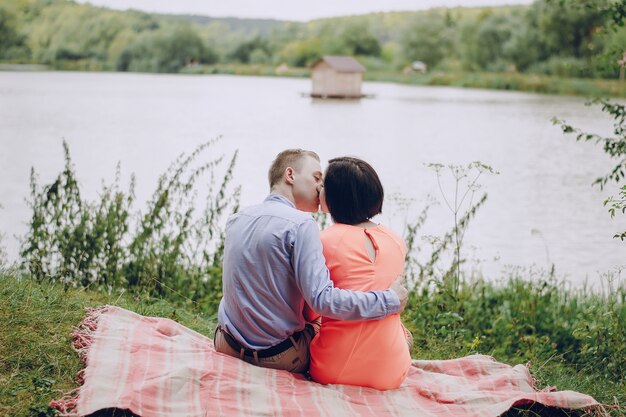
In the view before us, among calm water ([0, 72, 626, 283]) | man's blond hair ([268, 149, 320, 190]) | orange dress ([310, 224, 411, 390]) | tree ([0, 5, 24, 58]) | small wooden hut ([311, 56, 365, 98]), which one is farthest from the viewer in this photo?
small wooden hut ([311, 56, 365, 98])

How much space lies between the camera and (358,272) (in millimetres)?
3275

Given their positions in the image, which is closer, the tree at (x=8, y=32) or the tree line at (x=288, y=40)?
the tree at (x=8, y=32)

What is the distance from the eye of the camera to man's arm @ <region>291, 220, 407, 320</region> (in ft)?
10.2

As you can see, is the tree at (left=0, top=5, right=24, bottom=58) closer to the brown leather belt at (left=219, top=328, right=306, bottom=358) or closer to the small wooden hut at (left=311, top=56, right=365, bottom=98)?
the small wooden hut at (left=311, top=56, right=365, bottom=98)

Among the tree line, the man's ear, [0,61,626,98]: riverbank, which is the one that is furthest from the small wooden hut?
the man's ear

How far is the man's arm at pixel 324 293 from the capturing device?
3109mm

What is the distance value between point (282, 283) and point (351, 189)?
546mm

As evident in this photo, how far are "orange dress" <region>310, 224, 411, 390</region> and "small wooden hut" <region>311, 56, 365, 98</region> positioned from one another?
4284 centimetres

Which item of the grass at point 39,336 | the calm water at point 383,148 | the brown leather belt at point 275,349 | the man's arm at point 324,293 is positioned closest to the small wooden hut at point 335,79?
the calm water at point 383,148

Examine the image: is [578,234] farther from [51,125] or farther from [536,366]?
[51,125]

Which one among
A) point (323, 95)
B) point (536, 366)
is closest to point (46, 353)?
point (536, 366)

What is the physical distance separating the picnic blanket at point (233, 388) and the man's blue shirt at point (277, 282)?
0.71ft

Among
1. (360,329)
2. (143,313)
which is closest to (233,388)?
(360,329)

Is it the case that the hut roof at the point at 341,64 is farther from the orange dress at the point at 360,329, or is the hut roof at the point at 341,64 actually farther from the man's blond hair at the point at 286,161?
the orange dress at the point at 360,329
